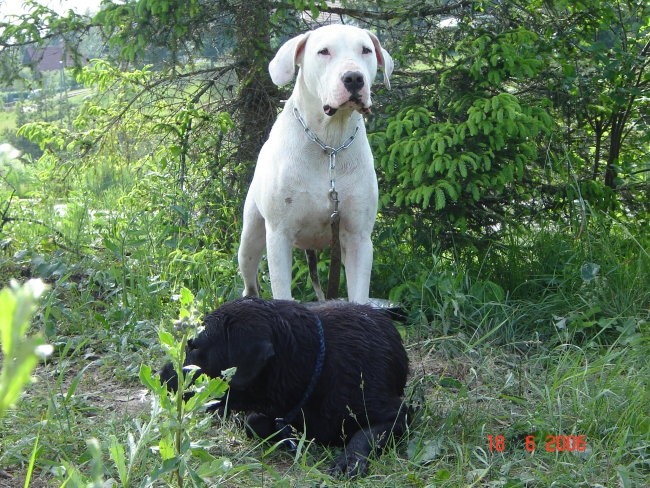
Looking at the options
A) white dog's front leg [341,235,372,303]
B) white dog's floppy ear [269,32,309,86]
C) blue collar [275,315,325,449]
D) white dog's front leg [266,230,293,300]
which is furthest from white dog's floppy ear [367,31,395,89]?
blue collar [275,315,325,449]

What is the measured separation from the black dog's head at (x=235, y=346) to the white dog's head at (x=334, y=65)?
1228mm

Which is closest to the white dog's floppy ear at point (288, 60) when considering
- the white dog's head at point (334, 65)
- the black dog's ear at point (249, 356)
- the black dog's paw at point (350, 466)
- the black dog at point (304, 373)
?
the white dog's head at point (334, 65)

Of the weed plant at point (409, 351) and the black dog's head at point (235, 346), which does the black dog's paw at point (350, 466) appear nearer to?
the weed plant at point (409, 351)

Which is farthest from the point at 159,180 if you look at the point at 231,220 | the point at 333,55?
the point at 333,55

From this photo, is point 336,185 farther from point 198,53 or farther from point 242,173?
point 198,53

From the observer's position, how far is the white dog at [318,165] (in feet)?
12.3

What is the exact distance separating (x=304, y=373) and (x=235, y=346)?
274 mm

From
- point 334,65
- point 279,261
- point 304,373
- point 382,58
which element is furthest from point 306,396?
point 382,58

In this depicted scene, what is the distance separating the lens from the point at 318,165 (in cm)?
386

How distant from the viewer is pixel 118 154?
6.65 meters

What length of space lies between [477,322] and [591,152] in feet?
8.48

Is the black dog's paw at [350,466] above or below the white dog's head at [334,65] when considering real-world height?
below

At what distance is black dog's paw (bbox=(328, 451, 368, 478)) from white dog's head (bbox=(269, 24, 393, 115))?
1564mm

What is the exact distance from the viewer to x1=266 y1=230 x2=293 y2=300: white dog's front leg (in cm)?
395
